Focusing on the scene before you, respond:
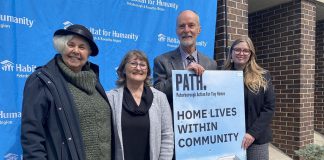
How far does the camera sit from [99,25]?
325 cm

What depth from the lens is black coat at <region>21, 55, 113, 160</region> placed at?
171cm

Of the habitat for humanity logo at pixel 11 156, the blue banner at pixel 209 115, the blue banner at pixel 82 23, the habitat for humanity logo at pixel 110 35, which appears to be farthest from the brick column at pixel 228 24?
the habitat for humanity logo at pixel 11 156

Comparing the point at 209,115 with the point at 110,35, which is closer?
the point at 209,115

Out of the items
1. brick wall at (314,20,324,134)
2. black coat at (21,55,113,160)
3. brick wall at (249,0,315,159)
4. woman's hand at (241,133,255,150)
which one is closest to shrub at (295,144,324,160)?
brick wall at (249,0,315,159)

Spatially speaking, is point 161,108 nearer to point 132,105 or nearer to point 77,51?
point 132,105

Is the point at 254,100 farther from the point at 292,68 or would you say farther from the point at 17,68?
the point at 292,68

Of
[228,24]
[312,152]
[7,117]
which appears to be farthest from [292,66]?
[7,117]

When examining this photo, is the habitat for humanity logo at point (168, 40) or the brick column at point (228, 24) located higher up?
the brick column at point (228, 24)

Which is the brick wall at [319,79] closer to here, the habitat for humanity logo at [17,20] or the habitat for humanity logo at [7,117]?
the habitat for humanity logo at [17,20]

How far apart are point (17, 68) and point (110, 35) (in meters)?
1.05

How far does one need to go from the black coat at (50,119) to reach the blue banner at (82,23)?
3.71 feet

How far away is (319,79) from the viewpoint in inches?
258

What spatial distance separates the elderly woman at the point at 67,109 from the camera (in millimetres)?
1722

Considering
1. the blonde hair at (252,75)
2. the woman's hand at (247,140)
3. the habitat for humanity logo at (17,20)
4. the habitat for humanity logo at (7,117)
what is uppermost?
the habitat for humanity logo at (17,20)
